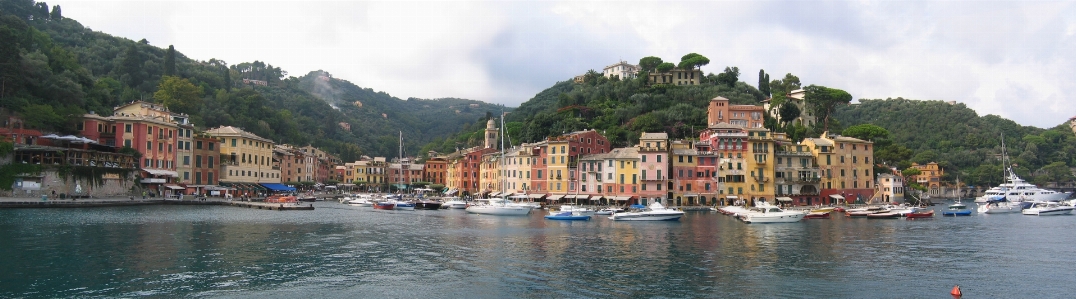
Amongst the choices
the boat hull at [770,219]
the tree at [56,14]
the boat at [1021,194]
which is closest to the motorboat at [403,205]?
the boat hull at [770,219]

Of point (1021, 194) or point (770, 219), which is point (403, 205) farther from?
point (1021, 194)

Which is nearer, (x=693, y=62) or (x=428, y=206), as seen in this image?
(x=428, y=206)

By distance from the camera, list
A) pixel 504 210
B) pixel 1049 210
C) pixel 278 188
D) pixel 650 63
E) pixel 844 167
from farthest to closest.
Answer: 1. pixel 650 63
2. pixel 278 188
3. pixel 844 167
4. pixel 1049 210
5. pixel 504 210

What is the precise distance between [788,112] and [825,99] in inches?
194

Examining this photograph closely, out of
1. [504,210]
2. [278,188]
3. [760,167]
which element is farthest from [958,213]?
[278,188]

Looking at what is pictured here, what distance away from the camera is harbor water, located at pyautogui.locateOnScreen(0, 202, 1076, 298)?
22.6 meters

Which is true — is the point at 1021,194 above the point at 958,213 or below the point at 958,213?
above

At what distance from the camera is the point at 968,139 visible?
130000mm

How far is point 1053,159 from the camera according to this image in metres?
127

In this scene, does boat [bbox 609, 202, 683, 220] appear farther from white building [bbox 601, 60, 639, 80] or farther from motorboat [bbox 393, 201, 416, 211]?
white building [bbox 601, 60, 639, 80]

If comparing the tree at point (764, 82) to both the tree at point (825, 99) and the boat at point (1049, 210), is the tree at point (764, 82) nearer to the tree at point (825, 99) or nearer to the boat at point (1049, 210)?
the tree at point (825, 99)

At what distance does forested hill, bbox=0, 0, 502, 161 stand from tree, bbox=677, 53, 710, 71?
6986 cm

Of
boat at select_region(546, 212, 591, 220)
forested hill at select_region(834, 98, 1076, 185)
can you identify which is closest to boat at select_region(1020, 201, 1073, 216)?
forested hill at select_region(834, 98, 1076, 185)

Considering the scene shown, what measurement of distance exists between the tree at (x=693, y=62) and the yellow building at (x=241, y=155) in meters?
67.7
